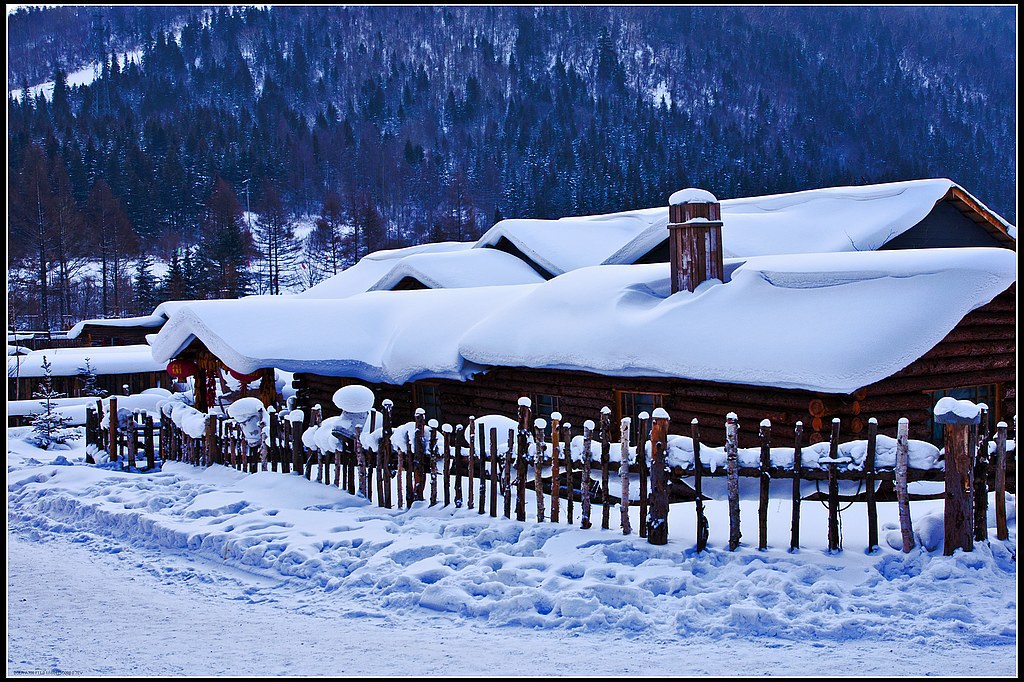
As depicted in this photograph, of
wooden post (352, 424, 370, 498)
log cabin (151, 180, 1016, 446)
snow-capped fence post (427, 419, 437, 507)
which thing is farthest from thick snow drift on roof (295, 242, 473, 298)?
snow-capped fence post (427, 419, 437, 507)

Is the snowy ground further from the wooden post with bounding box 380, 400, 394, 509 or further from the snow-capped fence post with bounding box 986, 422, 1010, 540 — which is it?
the wooden post with bounding box 380, 400, 394, 509

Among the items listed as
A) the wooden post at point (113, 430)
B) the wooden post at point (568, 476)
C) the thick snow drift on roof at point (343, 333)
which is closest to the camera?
the wooden post at point (568, 476)

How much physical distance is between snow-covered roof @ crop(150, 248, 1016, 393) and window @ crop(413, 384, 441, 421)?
1015mm

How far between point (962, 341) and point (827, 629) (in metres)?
5.92

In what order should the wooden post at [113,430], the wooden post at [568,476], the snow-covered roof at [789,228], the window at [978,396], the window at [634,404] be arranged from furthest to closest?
1. the snow-covered roof at [789,228]
2. the wooden post at [113,430]
3. the window at [634,404]
4. the window at [978,396]
5. the wooden post at [568,476]

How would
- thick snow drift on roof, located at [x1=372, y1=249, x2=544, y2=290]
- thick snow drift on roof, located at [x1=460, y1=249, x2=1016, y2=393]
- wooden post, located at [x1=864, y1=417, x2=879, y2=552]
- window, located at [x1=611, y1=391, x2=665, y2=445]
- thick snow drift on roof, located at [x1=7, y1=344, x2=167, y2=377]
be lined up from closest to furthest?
wooden post, located at [x1=864, y1=417, x2=879, y2=552] < thick snow drift on roof, located at [x1=460, y1=249, x2=1016, y2=393] < window, located at [x1=611, y1=391, x2=665, y2=445] < thick snow drift on roof, located at [x1=372, y1=249, x2=544, y2=290] < thick snow drift on roof, located at [x1=7, y1=344, x2=167, y2=377]

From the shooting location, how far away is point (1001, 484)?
7684 millimetres

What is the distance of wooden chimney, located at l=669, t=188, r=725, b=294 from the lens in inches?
528

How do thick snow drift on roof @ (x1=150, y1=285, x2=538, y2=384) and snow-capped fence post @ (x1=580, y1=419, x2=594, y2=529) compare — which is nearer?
snow-capped fence post @ (x1=580, y1=419, x2=594, y2=529)

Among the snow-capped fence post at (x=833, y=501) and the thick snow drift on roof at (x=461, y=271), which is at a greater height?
the thick snow drift on roof at (x=461, y=271)

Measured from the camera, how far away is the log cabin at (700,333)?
10.6 meters

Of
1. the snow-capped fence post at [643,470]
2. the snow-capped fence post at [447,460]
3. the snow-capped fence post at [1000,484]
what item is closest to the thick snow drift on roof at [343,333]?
the snow-capped fence post at [447,460]

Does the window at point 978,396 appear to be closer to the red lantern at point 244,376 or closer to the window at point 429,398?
the window at point 429,398

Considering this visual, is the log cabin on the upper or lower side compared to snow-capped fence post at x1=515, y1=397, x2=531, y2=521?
upper
